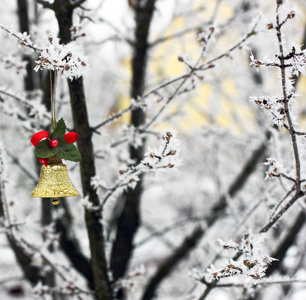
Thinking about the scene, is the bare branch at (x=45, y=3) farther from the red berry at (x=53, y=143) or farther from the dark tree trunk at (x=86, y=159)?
the red berry at (x=53, y=143)

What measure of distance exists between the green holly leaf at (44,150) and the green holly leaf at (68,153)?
0.08 ft

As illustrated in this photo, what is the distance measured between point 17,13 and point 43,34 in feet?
2.52

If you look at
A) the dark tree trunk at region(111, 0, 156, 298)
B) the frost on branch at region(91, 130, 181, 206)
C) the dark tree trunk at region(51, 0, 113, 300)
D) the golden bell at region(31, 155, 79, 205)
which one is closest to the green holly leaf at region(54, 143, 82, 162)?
the golden bell at region(31, 155, 79, 205)

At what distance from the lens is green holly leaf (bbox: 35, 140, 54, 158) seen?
1.34 m

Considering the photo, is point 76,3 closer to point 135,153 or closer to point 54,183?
point 54,183

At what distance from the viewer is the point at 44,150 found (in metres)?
1.36

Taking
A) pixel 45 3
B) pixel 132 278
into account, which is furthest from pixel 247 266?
pixel 45 3

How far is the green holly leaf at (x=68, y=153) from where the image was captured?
53.9 inches

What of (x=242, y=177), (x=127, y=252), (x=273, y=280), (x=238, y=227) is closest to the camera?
(x=273, y=280)

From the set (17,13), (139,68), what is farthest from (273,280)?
(17,13)

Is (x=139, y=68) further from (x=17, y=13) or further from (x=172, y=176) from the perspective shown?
(x=172, y=176)

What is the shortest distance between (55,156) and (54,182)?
12 centimetres

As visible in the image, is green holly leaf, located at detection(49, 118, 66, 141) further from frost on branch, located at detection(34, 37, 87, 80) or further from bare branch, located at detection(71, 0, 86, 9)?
bare branch, located at detection(71, 0, 86, 9)

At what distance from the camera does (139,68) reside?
2945 millimetres
